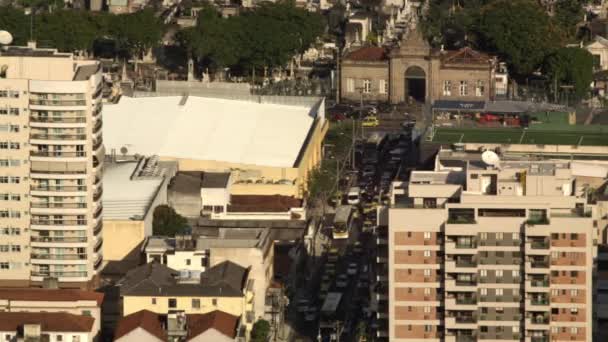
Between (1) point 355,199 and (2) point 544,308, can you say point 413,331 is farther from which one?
(1) point 355,199

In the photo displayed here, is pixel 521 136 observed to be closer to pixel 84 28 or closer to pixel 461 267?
pixel 461 267

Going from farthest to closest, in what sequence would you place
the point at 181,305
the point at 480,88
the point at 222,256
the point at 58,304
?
the point at 480,88, the point at 222,256, the point at 58,304, the point at 181,305

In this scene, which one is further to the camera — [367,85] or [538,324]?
[367,85]

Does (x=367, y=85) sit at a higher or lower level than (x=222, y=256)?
higher

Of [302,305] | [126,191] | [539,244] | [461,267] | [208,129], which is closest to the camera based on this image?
[539,244]

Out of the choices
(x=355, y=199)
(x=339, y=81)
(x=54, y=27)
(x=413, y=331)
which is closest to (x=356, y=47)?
(x=339, y=81)

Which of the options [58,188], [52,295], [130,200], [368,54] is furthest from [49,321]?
[368,54]

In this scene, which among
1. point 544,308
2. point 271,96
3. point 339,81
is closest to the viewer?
point 544,308
